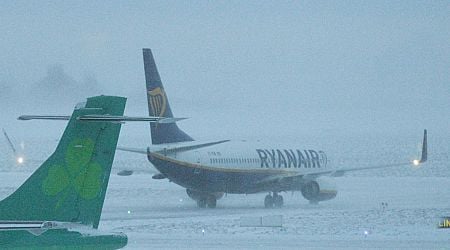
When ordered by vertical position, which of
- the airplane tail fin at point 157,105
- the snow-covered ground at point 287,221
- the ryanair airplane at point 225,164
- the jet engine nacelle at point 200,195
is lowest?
the snow-covered ground at point 287,221

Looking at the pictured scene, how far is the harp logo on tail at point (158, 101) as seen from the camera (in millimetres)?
45781

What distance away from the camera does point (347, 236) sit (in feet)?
106

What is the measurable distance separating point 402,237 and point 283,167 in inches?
816

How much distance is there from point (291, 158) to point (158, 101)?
392 inches

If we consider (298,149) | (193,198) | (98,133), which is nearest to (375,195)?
(298,149)

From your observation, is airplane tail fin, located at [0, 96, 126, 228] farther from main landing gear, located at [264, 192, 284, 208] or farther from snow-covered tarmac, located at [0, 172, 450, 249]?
main landing gear, located at [264, 192, 284, 208]

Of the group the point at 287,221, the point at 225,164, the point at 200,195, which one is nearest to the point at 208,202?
the point at 200,195

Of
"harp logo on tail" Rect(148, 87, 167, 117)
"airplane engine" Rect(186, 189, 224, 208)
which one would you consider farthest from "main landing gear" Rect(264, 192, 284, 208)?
"harp logo on tail" Rect(148, 87, 167, 117)

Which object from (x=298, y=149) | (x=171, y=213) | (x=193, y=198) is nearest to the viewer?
(x=171, y=213)

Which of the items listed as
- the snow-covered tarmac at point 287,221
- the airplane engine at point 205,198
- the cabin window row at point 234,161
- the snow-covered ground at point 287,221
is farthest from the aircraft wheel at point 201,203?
the cabin window row at point 234,161

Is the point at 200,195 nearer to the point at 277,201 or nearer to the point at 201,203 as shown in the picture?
the point at 201,203

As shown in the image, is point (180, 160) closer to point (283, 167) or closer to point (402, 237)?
point (283, 167)

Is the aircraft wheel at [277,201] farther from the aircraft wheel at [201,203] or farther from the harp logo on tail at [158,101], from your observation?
the harp logo on tail at [158,101]

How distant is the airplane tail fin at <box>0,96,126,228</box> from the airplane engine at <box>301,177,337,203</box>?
33.8m
